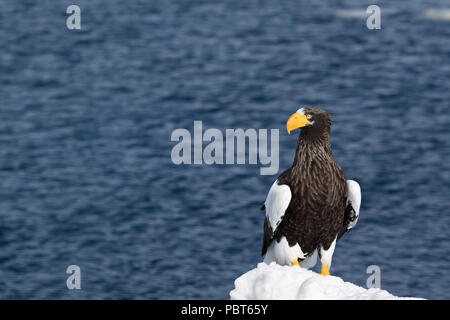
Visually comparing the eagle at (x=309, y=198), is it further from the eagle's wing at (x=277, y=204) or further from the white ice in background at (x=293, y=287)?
the white ice in background at (x=293, y=287)

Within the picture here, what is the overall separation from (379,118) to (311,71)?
777 centimetres

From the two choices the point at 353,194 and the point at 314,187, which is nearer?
the point at 314,187

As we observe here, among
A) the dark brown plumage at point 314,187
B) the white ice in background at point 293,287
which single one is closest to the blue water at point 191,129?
the dark brown plumage at point 314,187

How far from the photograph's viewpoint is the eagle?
16.3 meters

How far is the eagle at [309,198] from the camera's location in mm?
16344

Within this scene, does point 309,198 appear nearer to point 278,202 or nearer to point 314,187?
point 314,187

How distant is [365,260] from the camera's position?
135 ft

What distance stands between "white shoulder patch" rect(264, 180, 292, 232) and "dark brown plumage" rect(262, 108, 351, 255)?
0.15 meters

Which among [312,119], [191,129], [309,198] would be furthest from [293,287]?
[191,129]

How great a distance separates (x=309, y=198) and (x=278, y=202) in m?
0.52

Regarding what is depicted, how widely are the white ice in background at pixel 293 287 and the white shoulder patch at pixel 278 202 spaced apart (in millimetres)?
2156

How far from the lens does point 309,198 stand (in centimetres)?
1650

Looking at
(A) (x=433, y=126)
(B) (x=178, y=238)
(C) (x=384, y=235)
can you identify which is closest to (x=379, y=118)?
(A) (x=433, y=126)

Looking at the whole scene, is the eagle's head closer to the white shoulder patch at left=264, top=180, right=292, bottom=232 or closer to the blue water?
the white shoulder patch at left=264, top=180, right=292, bottom=232
